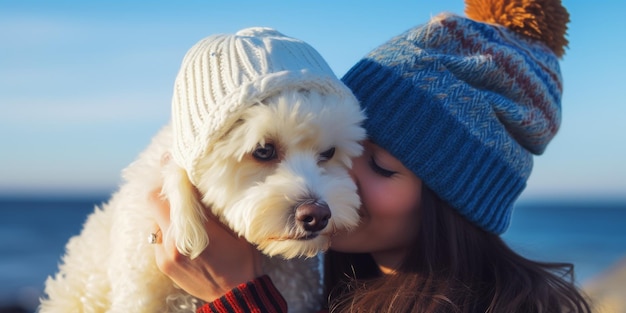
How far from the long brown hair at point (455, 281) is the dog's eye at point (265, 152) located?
2.39ft

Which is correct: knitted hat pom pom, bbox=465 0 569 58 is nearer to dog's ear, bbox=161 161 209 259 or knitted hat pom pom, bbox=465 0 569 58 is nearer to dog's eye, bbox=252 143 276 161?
dog's eye, bbox=252 143 276 161

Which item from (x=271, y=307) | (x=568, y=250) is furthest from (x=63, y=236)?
(x=271, y=307)

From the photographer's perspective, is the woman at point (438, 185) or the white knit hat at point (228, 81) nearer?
the white knit hat at point (228, 81)

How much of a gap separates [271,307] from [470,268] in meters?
0.81

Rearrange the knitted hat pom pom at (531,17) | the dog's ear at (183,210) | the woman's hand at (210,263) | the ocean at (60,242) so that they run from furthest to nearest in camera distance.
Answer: the ocean at (60,242)
the knitted hat pom pom at (531,17)
the woman's hand at (210,263)
the dog's ear at (183,210)

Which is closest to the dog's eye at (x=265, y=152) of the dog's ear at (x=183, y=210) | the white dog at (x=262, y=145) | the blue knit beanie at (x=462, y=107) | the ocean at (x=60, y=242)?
the white dog at (x=262, y=145)

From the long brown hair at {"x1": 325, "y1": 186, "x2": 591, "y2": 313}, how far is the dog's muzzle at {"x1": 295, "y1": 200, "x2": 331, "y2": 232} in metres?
0.57

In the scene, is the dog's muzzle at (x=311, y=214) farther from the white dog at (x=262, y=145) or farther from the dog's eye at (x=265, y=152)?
the dog's eye at (x=265, y=152)

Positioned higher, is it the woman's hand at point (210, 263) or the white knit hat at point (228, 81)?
the white knit hat at point (228, 81)

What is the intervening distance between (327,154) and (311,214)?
0.94ft

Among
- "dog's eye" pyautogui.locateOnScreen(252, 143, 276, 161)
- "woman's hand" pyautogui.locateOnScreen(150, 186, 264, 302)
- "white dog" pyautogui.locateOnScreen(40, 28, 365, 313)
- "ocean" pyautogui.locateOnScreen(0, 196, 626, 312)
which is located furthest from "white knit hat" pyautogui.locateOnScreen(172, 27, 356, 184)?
"ocean" pyautogui.locateOnScreen(0, 196, 626, 312)

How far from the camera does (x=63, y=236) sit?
32062mm

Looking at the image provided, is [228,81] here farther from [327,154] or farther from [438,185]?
[438,185]

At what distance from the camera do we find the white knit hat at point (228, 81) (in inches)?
84.0
